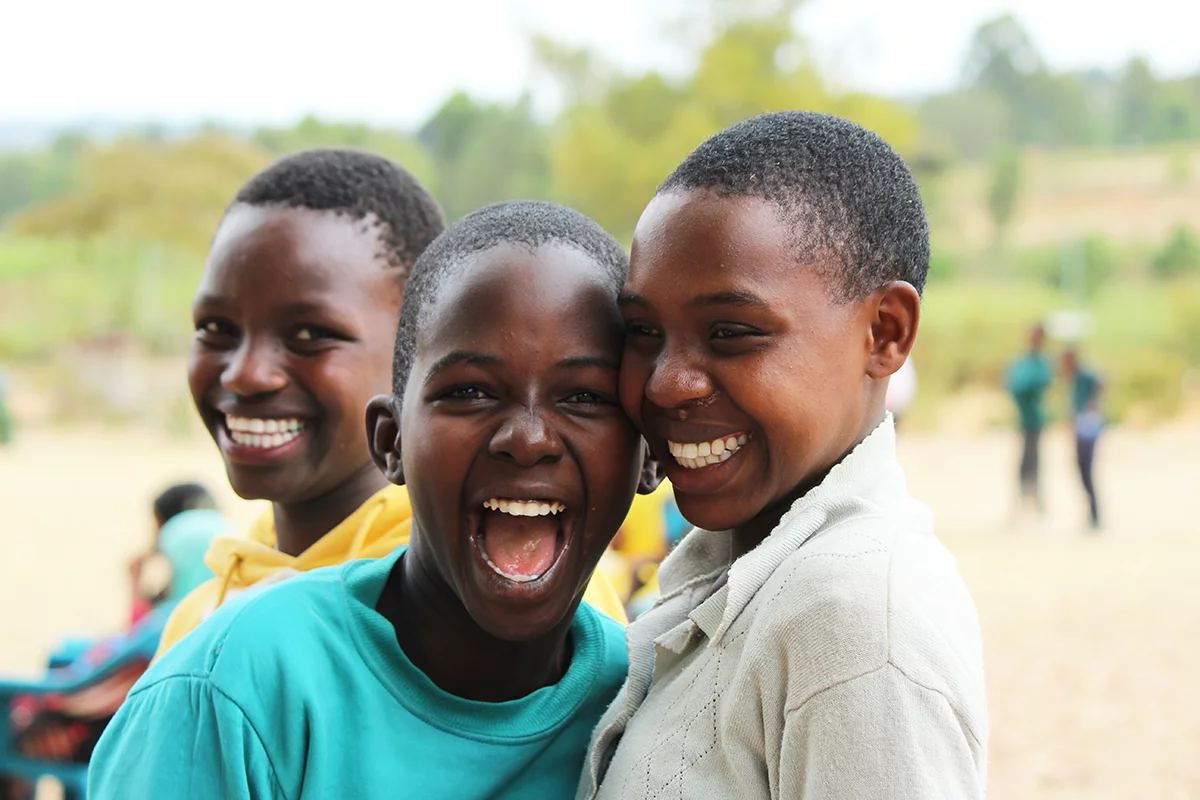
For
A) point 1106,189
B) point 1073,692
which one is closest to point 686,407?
point 1073,692

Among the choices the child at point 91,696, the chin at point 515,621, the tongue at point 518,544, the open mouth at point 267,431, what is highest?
the open mouth at point 267,431

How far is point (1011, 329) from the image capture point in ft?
74.2

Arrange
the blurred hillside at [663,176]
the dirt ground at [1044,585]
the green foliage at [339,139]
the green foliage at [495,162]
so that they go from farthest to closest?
the green foliage at [339,139], the green foliage at [495,162], the blurred hillside at [663,176], the dirt ground at [1044,585]

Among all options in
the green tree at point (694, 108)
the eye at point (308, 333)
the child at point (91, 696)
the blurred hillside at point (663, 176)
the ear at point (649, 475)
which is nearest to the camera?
the ear at point (649, 475)

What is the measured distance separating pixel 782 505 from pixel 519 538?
337 mm

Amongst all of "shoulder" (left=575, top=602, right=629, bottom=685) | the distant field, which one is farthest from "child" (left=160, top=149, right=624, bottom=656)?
the distant field

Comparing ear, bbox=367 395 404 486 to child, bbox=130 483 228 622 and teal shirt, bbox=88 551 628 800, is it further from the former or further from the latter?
child, bbox=130 483 228 622

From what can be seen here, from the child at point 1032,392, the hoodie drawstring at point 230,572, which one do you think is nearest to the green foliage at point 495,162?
the child at point 1032,392

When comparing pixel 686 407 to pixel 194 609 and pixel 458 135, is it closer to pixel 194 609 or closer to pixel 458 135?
pixel 194 609

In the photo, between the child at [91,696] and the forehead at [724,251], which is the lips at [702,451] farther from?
the child at [91,696]

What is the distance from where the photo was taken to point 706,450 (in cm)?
156

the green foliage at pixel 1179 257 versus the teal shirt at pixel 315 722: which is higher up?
the teal shirt at pixel 315 722

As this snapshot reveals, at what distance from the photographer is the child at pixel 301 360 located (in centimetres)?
198

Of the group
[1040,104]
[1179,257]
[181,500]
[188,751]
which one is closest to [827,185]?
[188,751]
